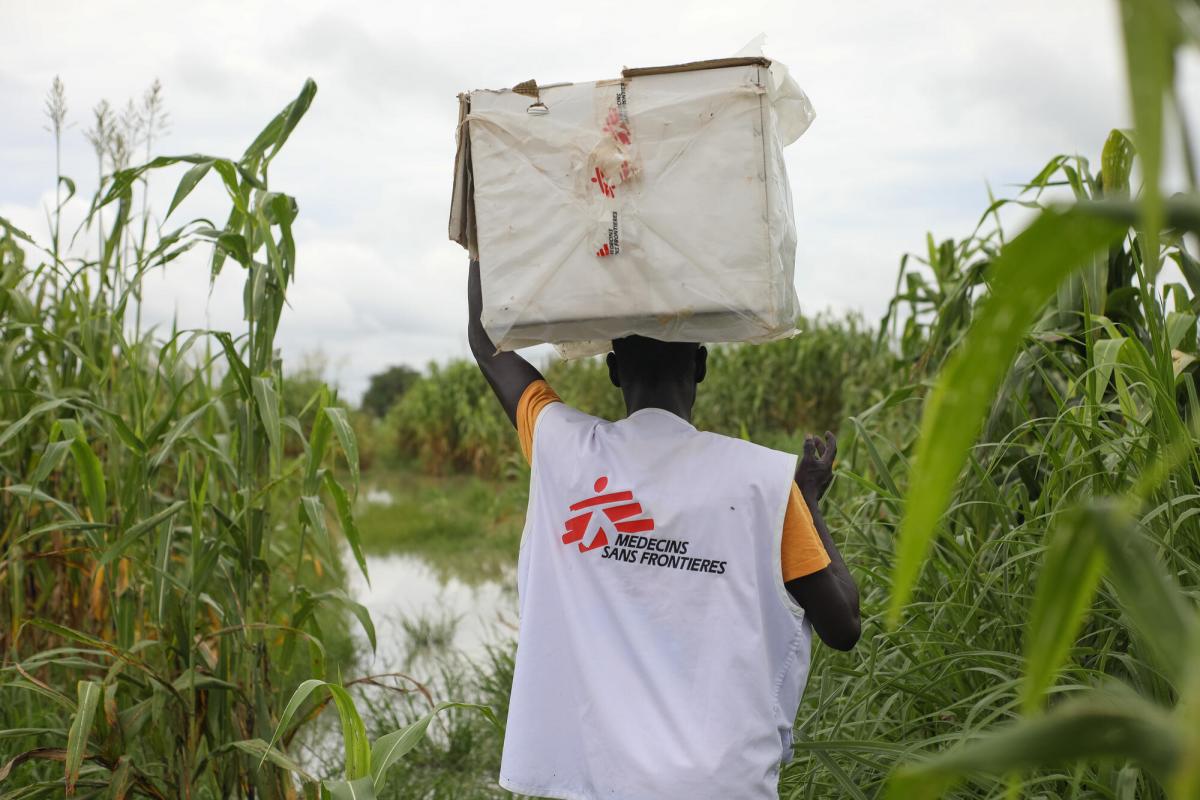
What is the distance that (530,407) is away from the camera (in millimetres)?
1785

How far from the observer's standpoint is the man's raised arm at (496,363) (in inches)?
72.5

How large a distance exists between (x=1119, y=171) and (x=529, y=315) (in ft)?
5.17

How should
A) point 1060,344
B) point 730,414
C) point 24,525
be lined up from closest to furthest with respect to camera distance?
point 1060,344 → point 24,525 → point 730,414

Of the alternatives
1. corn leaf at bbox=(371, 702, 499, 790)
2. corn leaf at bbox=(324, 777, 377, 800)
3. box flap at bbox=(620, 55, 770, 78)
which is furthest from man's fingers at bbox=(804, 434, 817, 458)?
corn leaf at bbox=(324, 777, 377, 800)

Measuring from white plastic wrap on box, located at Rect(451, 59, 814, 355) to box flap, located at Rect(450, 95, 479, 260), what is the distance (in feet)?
0.14

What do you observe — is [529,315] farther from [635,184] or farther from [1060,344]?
[1060,344]

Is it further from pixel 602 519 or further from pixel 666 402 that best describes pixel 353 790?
pixel 666 402

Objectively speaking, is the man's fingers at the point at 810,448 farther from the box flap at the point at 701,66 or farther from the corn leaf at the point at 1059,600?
the corn leaf at the point at 1059,600

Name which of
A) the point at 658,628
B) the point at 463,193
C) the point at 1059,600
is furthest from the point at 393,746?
the point at 1059,600

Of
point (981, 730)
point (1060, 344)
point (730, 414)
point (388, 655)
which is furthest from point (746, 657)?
point (730, 414)

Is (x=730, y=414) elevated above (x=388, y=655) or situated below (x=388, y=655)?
above

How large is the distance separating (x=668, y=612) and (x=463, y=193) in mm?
754

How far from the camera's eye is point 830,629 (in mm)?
1531

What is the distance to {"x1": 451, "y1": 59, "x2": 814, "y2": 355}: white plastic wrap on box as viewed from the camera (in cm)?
152
